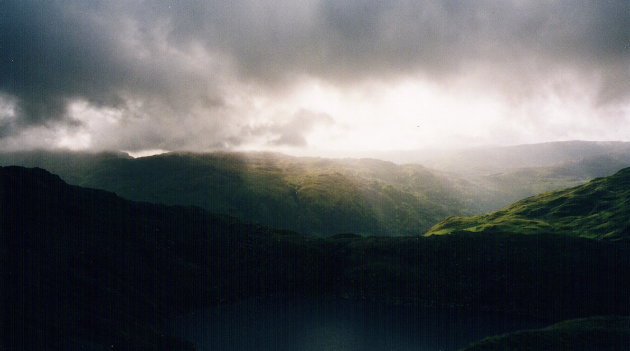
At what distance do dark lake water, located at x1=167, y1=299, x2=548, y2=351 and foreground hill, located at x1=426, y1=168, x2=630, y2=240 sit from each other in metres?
82.3

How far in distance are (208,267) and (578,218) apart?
174906 millimetres

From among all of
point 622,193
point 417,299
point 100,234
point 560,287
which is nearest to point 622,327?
point 560,287

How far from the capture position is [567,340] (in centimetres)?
5209

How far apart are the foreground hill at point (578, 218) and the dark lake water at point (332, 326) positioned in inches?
3239

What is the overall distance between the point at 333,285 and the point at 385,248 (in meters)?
20.5

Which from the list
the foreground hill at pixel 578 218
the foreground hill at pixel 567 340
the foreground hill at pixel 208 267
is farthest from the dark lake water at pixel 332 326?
the foreground hill at pixel 578 218

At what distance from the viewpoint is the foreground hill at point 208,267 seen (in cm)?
5493

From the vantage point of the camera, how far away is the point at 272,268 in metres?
106

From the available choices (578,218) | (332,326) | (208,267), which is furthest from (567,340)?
(578,218)

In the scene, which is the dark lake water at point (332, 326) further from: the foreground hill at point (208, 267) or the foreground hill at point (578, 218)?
the foreground hill at point (578, 218)

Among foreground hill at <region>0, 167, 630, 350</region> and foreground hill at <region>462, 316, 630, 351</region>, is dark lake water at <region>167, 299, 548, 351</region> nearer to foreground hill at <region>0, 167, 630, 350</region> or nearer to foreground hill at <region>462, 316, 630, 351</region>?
foreground hill at <region>0, 167, 630, 350</region>

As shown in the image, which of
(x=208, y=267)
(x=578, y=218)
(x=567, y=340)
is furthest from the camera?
(x=578, y=218)

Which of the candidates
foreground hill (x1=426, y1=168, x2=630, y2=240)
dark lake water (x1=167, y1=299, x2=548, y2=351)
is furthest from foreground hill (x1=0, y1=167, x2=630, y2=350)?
foreground hill (x1=426, y1=168, x2=630, y2=240)

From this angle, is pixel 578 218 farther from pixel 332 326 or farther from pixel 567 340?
pixel 332 326
